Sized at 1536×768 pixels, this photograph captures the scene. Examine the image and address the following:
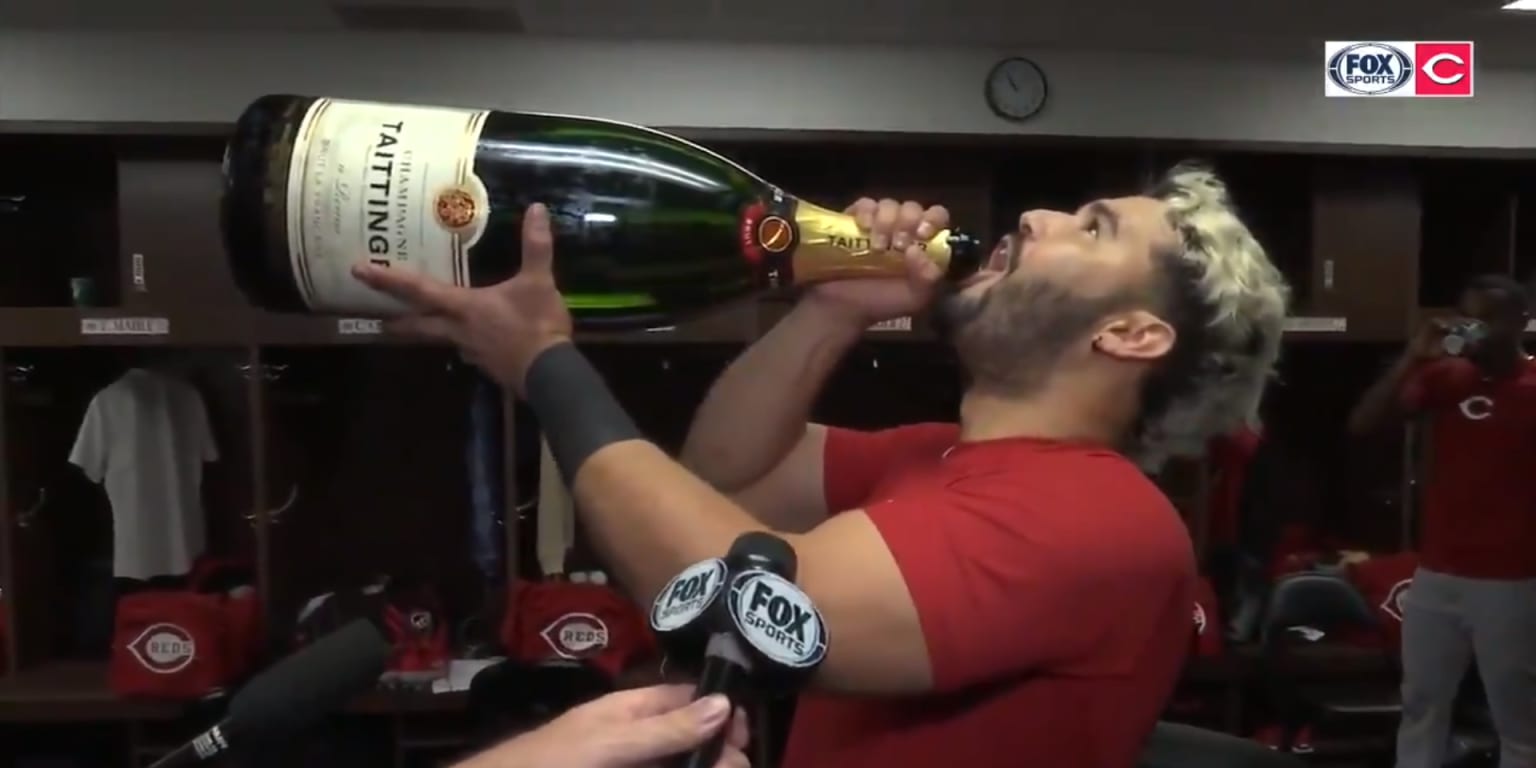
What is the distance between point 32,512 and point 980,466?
3.01 metres

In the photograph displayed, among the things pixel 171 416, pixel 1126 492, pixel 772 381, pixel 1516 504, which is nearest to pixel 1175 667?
pixel 1126 492

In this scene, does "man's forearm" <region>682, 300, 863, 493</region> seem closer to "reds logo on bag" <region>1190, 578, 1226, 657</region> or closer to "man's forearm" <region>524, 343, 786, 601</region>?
"man's forearm" <region>524, 343, 786, 601</region>

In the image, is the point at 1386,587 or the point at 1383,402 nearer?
the point at 1383,402

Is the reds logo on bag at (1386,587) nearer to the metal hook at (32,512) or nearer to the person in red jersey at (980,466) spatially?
the person in red jersey at (980,466)

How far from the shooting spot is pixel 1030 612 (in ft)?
2.42

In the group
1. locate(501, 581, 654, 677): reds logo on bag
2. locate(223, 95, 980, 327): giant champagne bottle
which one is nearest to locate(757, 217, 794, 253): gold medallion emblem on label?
locate(223, 95, 980, 327): giant champagne bottle

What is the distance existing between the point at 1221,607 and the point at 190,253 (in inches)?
111

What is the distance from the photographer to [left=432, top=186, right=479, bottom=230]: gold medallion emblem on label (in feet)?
2.95

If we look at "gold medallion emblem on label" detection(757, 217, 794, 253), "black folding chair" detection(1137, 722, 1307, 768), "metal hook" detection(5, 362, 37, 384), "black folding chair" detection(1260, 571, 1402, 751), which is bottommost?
"black folding chair" detection(1260, 571, 1402, 751)

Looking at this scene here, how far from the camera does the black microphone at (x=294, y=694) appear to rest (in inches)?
29.5

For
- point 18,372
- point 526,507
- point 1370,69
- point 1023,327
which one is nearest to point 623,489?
point 1023,327

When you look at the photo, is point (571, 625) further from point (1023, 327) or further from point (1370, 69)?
point (1370, 69)

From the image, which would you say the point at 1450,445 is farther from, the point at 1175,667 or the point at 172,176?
the point at 172,176

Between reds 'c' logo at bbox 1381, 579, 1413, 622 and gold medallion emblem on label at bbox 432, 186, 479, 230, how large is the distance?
3.10 meters
